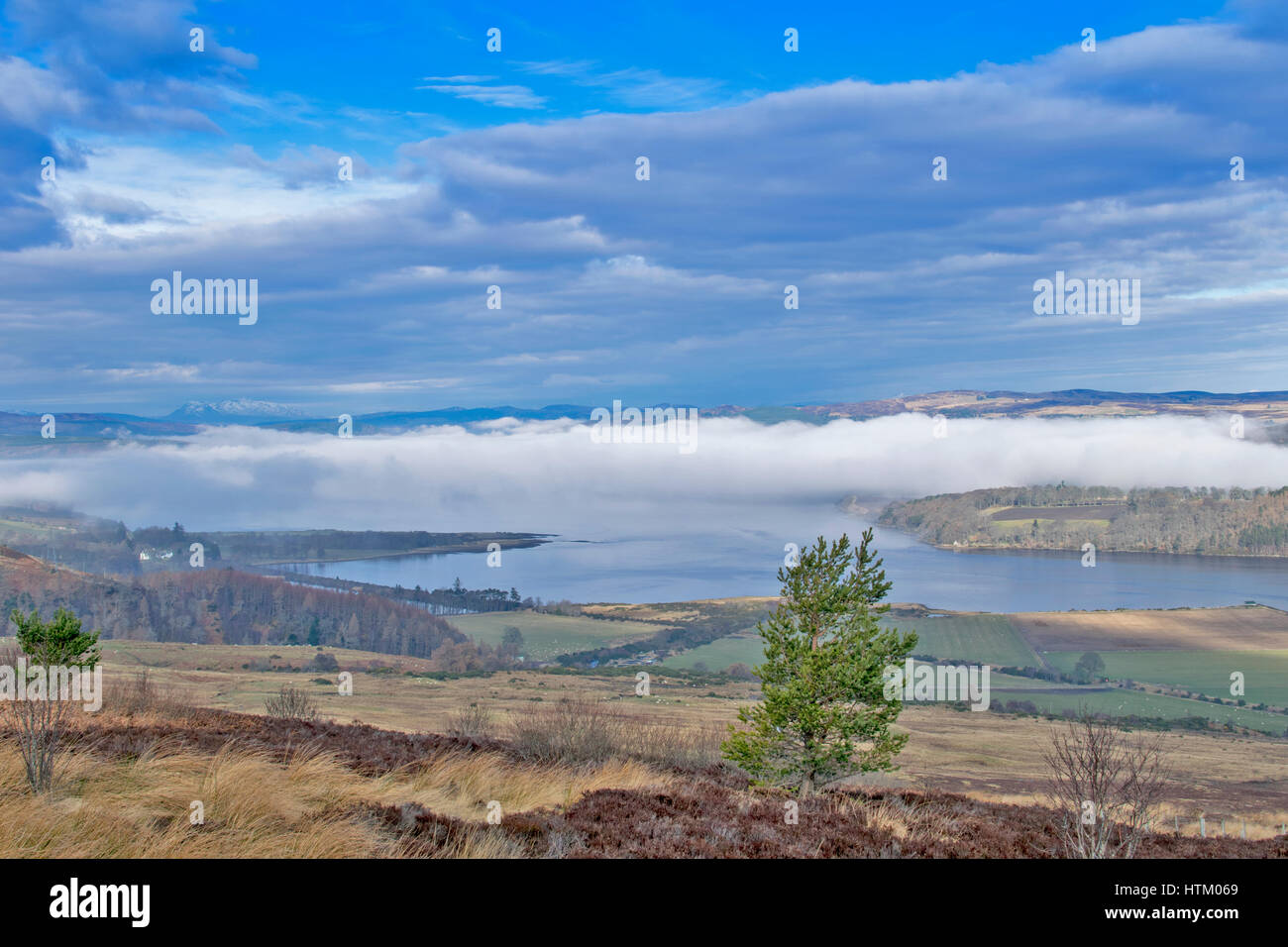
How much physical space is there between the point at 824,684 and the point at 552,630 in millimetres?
126958

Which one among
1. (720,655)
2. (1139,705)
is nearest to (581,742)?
(1139,705)

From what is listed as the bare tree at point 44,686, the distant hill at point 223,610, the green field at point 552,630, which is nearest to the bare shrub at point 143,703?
the bare tree at point 44,686

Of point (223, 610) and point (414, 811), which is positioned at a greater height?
point (414, 811)

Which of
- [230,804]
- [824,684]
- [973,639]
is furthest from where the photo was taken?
[973,639]

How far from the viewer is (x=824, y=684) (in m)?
15.7

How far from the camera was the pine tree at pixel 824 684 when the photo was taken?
51.0 feet

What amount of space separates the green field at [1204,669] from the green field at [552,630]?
214 feet

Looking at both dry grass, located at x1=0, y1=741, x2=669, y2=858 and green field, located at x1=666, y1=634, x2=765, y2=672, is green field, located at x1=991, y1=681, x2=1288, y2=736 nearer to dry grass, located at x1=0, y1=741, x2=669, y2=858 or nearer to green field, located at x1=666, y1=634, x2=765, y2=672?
green field, located at x1=666, y1=634, x2=765, y2=672

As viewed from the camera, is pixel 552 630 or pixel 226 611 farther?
pixel 226 611

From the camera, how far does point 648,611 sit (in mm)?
152250

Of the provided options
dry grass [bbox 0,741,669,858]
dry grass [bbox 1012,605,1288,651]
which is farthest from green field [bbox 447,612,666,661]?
dry grass [bbox 0,741,669,858]

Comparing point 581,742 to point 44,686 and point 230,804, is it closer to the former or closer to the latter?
point 44,686

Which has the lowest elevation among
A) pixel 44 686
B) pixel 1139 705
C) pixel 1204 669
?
pixel 1204 669
